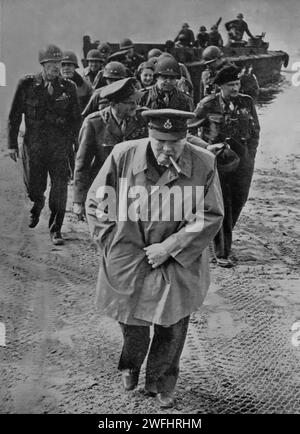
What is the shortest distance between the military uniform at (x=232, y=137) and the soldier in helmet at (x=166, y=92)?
288mm

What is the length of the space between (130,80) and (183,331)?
1571 millimetres

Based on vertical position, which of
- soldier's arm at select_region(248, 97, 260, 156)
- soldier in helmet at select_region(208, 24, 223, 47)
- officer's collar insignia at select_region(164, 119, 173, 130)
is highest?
soldier in helmet at select_region(208, 24, 223, 47)

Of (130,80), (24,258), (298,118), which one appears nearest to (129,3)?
(130,80)

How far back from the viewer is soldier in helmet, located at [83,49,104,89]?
5.37 meters

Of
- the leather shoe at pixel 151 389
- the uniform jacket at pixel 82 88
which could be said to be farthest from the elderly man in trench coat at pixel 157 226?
the uniform jacket at pixel 82 88

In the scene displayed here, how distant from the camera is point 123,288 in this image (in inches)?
126

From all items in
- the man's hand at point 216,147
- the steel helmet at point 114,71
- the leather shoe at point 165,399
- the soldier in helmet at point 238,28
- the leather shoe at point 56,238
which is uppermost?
the soldier in helmet at point 238,28

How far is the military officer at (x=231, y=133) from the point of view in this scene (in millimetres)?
4695

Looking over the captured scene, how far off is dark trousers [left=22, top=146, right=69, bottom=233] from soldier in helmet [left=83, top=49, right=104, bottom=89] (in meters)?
0.91

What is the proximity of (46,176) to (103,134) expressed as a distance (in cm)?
87

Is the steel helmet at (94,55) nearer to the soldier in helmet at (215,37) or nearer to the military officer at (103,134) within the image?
the soldier in helmet at (215,37)

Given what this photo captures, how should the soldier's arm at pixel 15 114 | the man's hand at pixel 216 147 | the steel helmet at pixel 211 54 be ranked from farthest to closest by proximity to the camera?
the steel helmet at pixel 211 54, the man's hand at pixel 216 147, the soldier's arm at pixel 15 114

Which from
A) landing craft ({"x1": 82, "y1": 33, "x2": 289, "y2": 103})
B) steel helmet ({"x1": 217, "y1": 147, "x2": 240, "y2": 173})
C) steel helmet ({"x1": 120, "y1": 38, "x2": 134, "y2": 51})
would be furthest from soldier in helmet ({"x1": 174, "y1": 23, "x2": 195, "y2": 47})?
steel helmet ({"x1": 217, "y1": 147, "x2": 240, "y2": 173})

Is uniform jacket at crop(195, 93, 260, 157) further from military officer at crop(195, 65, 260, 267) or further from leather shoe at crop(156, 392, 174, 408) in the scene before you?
leather shoe at crop(156, 392, 174, 408)
